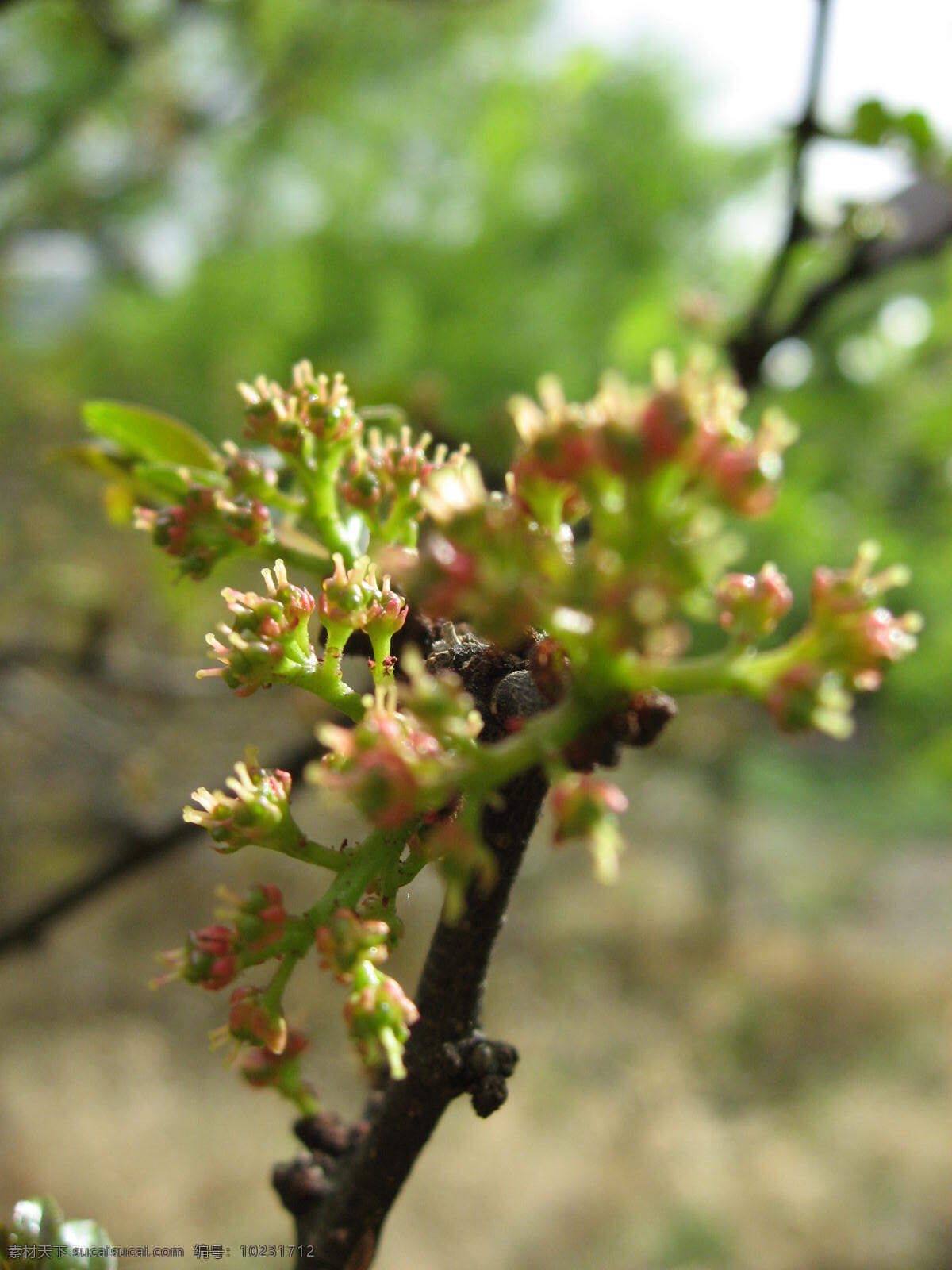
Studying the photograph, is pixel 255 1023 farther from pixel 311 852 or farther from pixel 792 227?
pixel 792 227

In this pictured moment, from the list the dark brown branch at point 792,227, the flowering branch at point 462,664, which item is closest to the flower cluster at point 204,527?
the flowering branch at point 462,664

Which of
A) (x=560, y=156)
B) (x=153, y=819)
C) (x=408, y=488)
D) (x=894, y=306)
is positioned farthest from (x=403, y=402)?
(x=560, y=156)

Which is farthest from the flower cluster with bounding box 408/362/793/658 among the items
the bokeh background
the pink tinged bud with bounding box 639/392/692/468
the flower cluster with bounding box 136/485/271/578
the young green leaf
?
the bokeh background

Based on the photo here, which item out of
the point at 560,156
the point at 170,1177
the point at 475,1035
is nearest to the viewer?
the point at 475,1035

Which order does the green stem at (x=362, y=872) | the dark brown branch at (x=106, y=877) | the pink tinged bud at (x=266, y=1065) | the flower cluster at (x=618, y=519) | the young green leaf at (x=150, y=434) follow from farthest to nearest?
the dark brown branch at (x=106, y=877) → the young green leaf at (x=150, y=434) → the pink tinged bud at (x=266, y=1065) → the green stem at (x=362, y=872) → the flower cluster at (x=618, y=519)

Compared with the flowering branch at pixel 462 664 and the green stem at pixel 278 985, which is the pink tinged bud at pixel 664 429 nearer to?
the flowering branch at pixel 462 664

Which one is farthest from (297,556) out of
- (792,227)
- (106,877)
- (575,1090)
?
(575,1090)

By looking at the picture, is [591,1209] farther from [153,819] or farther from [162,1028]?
[153,819]
